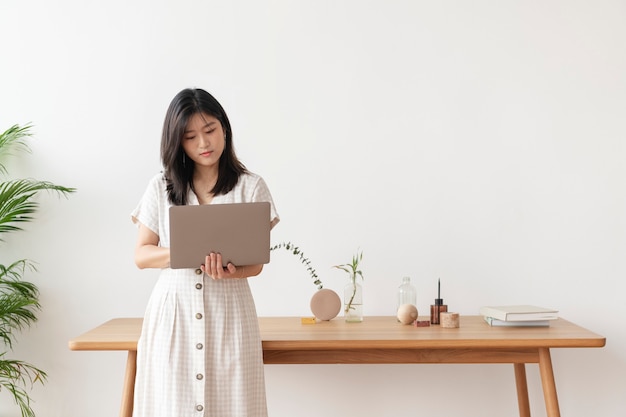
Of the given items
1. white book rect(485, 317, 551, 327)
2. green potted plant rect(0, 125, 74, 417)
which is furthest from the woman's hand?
green potted plant rect(0, 125, 74, 417)

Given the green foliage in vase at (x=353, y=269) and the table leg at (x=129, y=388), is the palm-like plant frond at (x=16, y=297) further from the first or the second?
the green foliage in vase at (x=353, y=269)

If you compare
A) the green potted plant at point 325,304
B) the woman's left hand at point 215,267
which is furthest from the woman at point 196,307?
the green potted plant at point 325,304

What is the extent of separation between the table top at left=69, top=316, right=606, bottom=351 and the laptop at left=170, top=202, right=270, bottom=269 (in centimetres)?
54

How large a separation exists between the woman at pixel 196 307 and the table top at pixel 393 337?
373 mm

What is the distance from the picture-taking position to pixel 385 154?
11.2 ft

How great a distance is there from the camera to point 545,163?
134 inches

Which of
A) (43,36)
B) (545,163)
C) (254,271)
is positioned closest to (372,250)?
(545,163)

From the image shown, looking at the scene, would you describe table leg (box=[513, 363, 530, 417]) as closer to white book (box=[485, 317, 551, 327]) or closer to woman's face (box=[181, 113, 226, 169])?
white book (box=[485, 317, 551, 327])

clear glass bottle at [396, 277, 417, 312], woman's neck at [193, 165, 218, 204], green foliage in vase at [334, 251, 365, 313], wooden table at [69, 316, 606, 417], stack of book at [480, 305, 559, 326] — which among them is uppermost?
woman's neck at [193, 165, 218, 204]

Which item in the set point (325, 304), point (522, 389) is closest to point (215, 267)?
point (325, 304)

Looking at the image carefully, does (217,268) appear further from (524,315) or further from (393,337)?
(524,315)

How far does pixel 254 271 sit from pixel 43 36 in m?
1.77

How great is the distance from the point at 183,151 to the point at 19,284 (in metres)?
1.41

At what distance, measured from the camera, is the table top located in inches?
107
